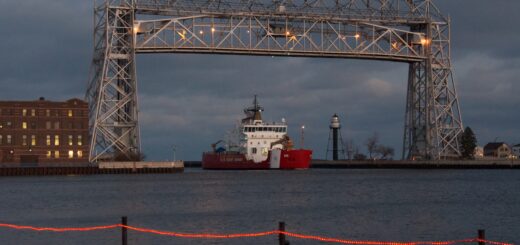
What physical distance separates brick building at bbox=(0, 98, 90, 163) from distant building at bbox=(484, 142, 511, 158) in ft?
261

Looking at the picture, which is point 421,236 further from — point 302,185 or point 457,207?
point 302,185

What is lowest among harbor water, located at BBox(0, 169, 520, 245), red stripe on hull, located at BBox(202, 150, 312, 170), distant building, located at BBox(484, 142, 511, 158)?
harbor water, located at BBox(0, 169, 520, 245)

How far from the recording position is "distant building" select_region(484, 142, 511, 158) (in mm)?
147000

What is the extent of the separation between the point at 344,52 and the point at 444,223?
41.2 m

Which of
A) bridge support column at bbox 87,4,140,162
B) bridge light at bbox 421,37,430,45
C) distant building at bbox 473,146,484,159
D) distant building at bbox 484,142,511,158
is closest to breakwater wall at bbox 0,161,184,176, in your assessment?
bridge support column at bbox 87,4,140,162

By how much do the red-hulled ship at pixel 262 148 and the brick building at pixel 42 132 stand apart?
16081mm

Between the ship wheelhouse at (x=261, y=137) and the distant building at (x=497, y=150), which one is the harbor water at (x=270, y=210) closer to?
the ship wheelhouse at (x=261, y=137)

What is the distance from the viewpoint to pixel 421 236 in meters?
27.7

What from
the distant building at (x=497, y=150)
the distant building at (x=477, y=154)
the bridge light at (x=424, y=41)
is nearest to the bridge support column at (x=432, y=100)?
the bridge light at (x=424, y=41)

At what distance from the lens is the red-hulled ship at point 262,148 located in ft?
302

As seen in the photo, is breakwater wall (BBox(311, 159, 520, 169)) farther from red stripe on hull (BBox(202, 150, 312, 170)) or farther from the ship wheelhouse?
the ship wheelhouse

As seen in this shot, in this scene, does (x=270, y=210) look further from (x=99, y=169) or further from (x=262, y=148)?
(x=262, y=148)

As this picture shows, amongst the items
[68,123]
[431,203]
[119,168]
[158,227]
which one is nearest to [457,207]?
[431,203]

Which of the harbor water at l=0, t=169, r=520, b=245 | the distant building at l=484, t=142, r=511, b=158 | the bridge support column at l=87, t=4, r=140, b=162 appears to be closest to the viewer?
the harbor water at l=0, t=169, r=520, b=245
